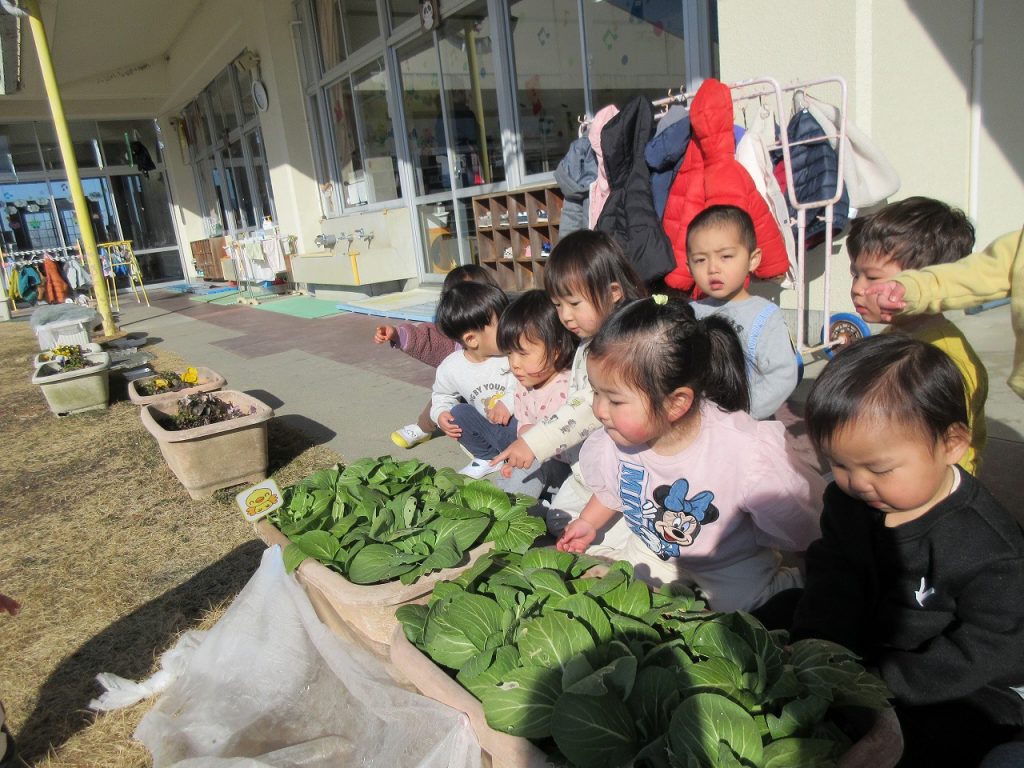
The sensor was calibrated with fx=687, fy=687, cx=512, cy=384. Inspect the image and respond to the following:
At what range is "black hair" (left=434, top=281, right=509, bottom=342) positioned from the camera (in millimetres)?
2650

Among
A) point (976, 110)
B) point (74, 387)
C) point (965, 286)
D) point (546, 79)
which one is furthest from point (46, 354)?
point (976, 110)

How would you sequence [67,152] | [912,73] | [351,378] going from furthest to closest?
[67,152], [351,378], [912,73]

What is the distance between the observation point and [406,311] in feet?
24.1

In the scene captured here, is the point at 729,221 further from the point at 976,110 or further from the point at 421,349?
the point at 976,110

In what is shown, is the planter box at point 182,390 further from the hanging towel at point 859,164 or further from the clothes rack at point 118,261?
the clothes rack at point 118,261

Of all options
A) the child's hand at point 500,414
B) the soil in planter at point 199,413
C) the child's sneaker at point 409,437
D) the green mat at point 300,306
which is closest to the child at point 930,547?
the child's hand at point 500,414

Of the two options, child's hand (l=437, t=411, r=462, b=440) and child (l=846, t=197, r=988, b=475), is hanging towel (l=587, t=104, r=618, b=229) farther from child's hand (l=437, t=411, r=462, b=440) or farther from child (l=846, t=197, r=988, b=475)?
child (l=846, t=197, r=988, b=475)

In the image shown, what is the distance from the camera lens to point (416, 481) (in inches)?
82.0

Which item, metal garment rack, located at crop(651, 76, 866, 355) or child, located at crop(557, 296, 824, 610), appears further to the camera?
metal garment rack, located at crop(651, 76, 866, 355)

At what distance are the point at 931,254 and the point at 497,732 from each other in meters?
1.76

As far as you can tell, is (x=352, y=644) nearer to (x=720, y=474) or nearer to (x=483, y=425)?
(x=720, y=474)

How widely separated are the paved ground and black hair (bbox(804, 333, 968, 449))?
1.27 meters

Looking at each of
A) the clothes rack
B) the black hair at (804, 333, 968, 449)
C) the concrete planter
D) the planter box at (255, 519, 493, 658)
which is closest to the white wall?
the black hair at (804, 333, 968, 449)

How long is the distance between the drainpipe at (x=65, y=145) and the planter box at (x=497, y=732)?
8.74 m
